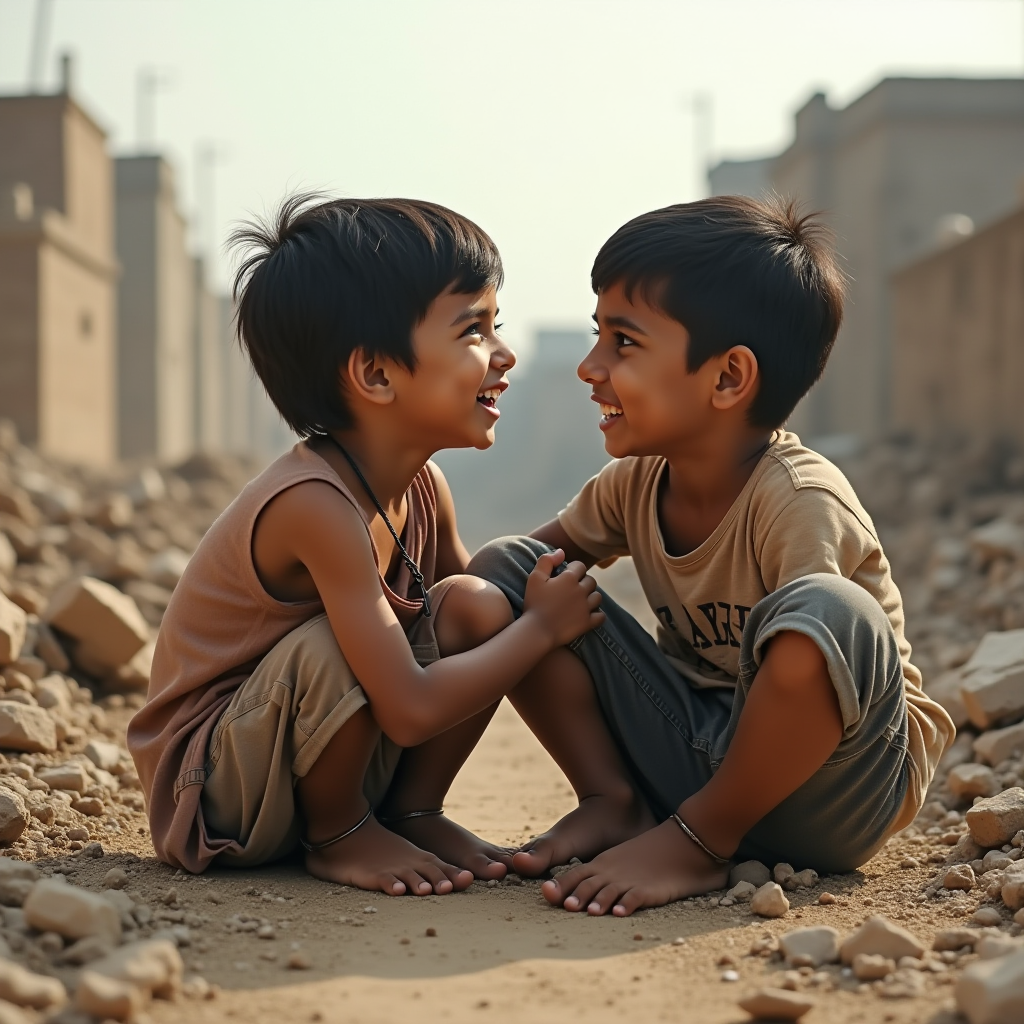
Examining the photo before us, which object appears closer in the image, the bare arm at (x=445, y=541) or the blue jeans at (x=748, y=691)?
the blue jeans at (x=748, y=691)

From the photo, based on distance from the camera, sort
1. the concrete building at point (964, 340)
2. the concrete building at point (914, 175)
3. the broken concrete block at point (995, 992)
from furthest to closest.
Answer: the concrete building at point (914, 175)
the concrete building at point (964, 340)
the broken concrete block at point (995, 992)

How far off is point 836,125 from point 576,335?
79.1 ft

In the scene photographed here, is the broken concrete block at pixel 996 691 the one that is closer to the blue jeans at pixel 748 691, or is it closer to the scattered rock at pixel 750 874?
the blue jeans at pixel 748 691

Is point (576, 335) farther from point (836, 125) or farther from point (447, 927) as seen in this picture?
point (447, 927)

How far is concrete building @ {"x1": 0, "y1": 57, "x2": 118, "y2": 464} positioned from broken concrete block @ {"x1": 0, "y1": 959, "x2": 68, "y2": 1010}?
1052 centimetres

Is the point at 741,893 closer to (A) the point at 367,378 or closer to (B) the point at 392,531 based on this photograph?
(B) the point at 392,531

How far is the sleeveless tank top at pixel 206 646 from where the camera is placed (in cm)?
225

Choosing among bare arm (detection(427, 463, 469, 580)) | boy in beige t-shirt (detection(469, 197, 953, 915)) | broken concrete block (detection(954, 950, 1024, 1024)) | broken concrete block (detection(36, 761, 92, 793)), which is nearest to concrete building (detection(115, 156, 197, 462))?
broken concrete block (detection(36, 761, 92, 793))

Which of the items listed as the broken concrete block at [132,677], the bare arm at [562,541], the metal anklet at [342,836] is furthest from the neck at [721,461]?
the broken concrete block at [132,677]

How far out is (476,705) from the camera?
2.27 meters

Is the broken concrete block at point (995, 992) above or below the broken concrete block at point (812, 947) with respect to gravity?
above

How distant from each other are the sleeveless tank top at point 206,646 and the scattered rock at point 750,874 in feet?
2.44

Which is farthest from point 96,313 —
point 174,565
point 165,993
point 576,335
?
point 576,335

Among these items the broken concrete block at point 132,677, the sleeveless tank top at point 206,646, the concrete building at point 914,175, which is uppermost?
the concrete building at point 914,175
